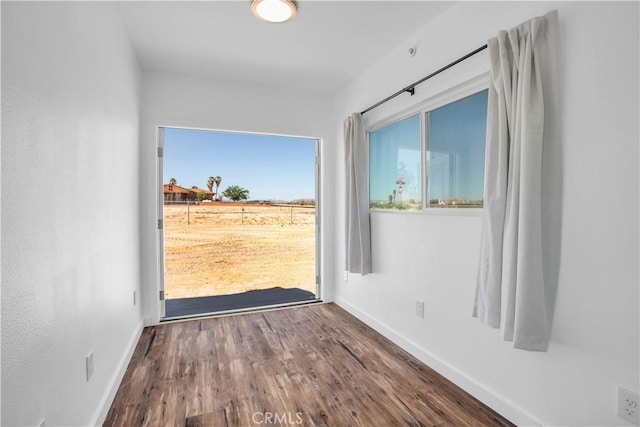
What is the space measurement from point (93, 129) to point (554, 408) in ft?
9.01

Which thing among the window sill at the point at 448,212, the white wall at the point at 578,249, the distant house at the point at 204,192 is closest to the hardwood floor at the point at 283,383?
the white wall at the point at 578,249

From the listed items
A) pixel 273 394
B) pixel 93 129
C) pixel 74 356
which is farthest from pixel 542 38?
pixel 74 356

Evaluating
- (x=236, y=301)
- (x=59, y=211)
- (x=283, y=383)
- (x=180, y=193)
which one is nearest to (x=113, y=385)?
(x=283, y=383)

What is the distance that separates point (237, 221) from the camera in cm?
403

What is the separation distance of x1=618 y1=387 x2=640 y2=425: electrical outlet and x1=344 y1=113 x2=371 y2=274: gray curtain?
1.91 m

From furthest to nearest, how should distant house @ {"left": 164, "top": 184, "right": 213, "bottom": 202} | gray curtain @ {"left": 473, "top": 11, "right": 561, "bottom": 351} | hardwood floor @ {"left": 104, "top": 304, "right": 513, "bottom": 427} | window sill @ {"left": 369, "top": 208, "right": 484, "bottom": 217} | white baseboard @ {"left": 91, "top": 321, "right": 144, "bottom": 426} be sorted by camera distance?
distant house @ {"left": 164, "top": 184, "right": 213, "bottom": 202} < window sill @ {"left": 369, "top": 208, "right": 484, "bottom": 217} < hardwood floor @ {"left": 104, "top": 304, "right": 513, "bottom": 427} < white baseboard @ {"left": 91, "top": 321, "right": 144, "bottom": 426} < gray curtain @ {"left": 473, "top": 11, "right": 561, "bottom": 351}

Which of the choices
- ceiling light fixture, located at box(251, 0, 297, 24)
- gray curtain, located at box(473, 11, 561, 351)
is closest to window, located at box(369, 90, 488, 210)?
gray curtain, located at box(473, 11, 561, 351)

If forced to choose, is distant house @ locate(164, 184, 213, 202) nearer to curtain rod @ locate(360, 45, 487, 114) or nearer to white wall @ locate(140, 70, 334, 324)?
white wall @ locate(140, 70, 334, 324)

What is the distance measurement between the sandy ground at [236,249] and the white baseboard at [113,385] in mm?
1044

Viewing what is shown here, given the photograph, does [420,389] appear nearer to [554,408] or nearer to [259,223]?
[554,408]

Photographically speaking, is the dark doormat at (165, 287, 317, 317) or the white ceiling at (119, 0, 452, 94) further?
the dark doormat at (165, 287, 317, 317)

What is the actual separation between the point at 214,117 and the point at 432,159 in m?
2.27

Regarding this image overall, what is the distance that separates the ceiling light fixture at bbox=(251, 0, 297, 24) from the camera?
206 cm

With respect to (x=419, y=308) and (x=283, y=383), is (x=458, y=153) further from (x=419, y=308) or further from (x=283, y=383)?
(x=283, y=383)
